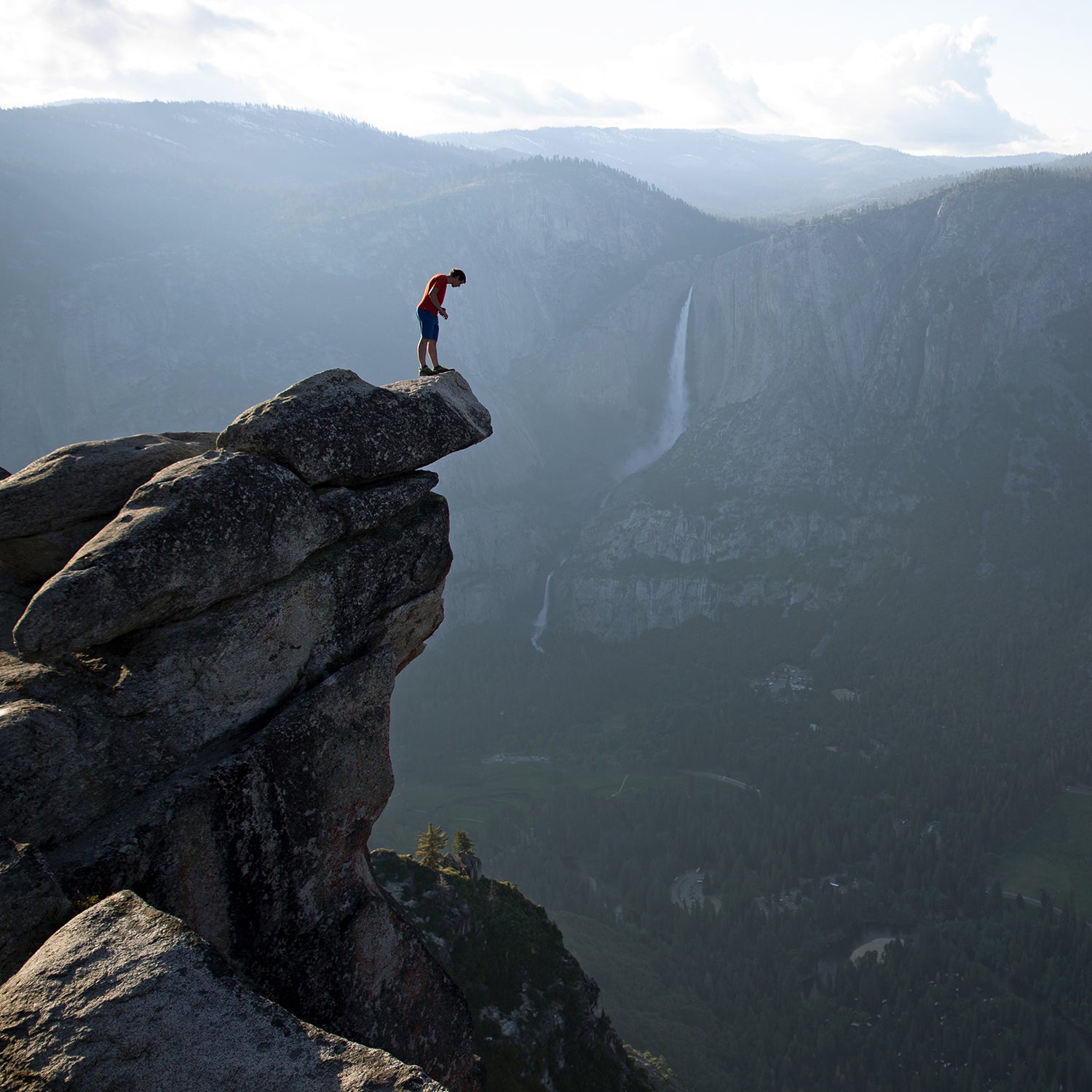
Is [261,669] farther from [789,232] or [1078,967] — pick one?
[789,232]

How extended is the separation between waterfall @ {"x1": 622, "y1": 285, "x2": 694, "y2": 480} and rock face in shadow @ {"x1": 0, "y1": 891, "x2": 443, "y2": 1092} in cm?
17250

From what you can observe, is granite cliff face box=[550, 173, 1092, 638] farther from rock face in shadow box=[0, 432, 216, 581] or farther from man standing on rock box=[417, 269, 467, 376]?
rock face in shadow box=[0, 432, 216, 581]

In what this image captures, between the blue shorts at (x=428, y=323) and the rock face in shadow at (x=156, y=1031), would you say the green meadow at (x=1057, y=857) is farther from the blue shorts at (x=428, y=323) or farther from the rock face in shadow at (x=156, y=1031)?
the rock face in shadow at (x=156, y=1031)

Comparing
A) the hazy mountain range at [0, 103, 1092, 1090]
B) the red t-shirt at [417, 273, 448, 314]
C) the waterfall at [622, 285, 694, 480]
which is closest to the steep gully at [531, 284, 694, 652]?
the waterfall at [622, 285, 694, 480]

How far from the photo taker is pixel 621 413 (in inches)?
7500

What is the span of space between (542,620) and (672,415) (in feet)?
194

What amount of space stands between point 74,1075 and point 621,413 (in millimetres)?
184965

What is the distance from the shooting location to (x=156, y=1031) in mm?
11234

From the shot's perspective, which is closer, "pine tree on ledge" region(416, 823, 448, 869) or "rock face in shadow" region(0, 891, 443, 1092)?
"rock face in shadow" region(0, 891, 443, 1092)

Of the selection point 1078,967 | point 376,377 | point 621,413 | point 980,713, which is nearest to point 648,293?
point 621,413

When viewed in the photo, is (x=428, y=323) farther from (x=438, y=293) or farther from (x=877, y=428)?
(x=877, y=428)

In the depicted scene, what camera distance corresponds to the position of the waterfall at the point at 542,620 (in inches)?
6004

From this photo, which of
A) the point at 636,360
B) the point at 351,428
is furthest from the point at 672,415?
the point at 351,428

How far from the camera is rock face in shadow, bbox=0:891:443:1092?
35.7 feet
